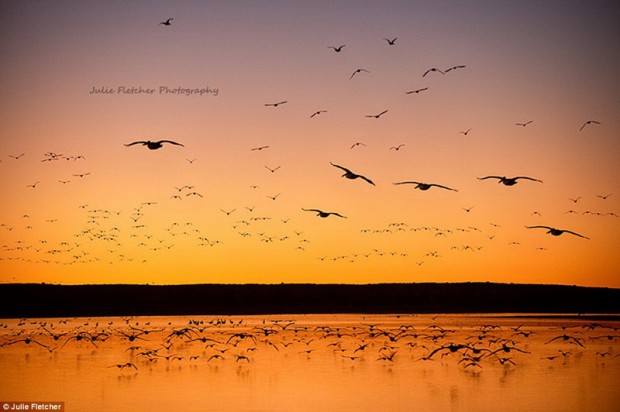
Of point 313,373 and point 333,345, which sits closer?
point 313,373

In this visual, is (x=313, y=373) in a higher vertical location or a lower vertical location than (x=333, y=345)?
lower

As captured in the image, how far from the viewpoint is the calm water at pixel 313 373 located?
26250mm

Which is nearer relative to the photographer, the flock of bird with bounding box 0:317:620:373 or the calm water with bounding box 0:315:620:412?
the calm water with bounding box 0:315:620:412

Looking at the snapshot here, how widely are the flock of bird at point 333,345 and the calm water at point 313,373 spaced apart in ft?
0.27

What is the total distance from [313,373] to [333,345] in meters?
11.9

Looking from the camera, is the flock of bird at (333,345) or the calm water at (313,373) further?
the flock of bird at (333,345)

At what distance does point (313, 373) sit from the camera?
32469 mm

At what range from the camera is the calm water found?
1033 inches

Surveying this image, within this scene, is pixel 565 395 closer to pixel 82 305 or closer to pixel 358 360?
pixel 358 360

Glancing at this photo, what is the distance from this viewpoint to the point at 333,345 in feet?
145

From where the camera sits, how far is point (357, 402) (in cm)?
2620

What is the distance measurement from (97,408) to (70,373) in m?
7.40

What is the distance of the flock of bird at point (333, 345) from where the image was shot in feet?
121

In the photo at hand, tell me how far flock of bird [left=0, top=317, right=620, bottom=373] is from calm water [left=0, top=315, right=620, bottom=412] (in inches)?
3.2
